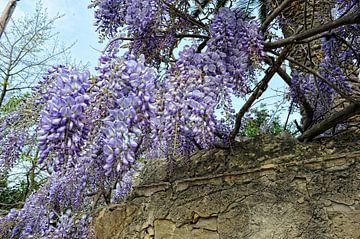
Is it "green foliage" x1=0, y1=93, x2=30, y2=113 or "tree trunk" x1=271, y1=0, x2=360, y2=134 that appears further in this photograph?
"tree trunk" x1=271, y1=0, x2=360, y2=134

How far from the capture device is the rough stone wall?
1.87m

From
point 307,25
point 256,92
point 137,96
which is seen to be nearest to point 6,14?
point 307,25

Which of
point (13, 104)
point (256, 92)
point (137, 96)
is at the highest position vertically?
point (13, 104)

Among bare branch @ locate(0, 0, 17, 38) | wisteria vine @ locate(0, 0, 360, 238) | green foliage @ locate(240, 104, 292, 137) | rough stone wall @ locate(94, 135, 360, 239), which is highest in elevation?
bare branch @ locate(0, 0, 17, 38)

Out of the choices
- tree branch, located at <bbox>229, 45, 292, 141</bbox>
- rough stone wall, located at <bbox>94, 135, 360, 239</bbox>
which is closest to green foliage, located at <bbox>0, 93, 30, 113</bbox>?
rough stone wall, located at <bbox>94, 135, 360, 239</bbox>

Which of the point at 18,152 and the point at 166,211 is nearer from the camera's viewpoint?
the point at 18,152

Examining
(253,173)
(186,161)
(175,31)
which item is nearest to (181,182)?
(186,161)

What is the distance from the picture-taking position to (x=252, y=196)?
205cm

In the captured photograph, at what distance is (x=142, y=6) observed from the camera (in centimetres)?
195

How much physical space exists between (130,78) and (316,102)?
1.63m

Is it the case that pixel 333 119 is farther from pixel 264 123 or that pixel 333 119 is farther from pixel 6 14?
pixel 6 14

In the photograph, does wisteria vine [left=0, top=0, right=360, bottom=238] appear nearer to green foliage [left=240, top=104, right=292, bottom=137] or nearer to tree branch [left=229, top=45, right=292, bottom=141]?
tree branch [left=229, top=45, right=292, bottom=141]

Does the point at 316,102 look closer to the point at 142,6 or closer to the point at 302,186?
the point at 302,186

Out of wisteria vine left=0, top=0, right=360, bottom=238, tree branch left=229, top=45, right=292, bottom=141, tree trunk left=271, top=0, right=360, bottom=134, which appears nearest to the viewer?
wisteria vine left=0, top=0, right=360, bottom=238
